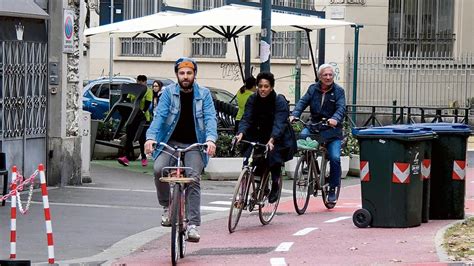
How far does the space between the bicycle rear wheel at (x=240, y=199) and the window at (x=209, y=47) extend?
23.0 meters

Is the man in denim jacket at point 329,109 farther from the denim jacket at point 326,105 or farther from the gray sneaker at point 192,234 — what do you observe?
the gray sneaker at point 192,234

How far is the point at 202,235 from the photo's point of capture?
1262 centimetres

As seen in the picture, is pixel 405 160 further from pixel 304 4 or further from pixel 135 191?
pixel 304 4

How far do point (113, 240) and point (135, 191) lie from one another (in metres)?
5.28

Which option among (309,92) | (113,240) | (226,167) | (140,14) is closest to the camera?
(113,240)

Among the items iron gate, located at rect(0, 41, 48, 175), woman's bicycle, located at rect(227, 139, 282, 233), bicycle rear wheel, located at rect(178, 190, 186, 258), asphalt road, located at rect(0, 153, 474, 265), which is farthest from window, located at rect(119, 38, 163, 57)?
bicycle rear wheel, located at rect(178, 190, 186, 258)

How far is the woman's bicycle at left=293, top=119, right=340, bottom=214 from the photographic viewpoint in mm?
14156

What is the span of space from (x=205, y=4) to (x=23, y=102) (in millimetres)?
20286

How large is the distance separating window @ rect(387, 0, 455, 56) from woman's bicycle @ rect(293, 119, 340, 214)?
65.3ft

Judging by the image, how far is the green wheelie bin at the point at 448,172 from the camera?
1345 centimetres

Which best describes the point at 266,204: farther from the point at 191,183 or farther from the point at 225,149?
the point at 225,149

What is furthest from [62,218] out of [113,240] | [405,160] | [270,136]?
[405,160]

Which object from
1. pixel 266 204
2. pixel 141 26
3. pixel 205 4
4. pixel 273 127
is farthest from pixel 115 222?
pixel 205 4

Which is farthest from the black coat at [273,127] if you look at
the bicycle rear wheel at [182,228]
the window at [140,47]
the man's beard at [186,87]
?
the window at [140,47]
